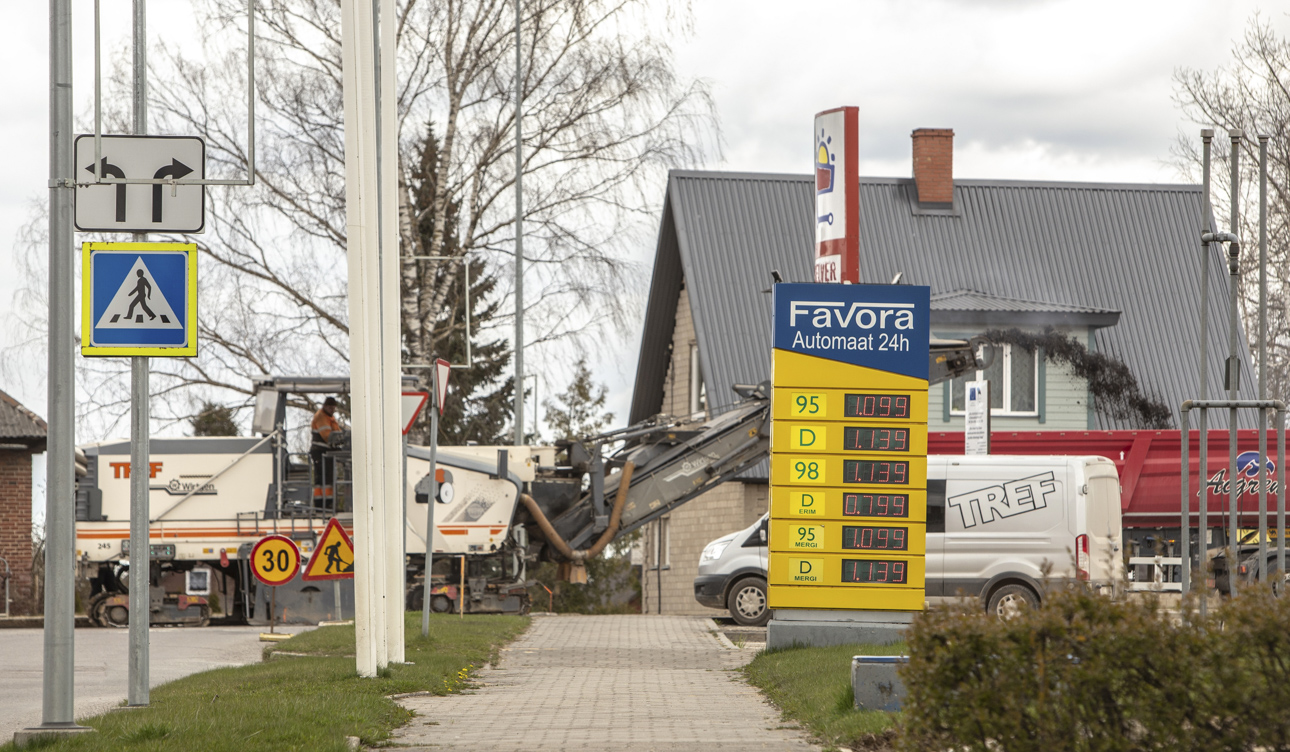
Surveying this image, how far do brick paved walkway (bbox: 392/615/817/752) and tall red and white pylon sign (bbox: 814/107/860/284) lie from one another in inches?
166

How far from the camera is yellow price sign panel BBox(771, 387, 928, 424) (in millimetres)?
14344

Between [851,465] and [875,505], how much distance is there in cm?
45

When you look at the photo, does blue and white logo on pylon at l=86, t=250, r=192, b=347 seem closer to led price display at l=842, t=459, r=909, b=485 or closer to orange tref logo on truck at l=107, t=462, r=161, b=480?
led price display at l=842, t=459, r=909, b=485

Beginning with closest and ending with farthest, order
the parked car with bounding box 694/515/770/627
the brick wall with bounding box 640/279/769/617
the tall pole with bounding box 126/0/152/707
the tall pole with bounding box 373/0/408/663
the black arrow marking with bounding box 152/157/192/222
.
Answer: the black arrow marking with bounding box 152/157/192/222 → the tall pole with bounding box 126/0/152/707 → the tall pole with bounding box 373/0/408/663 → the parked car with bounding box 694/515/770/627 → the brick wall with bounding box 640/279/769/617

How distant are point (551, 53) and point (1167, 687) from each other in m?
24.9

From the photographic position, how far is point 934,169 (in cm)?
3378

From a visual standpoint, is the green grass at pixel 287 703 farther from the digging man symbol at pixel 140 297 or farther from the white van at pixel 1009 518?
the white van at pixel 1009 518

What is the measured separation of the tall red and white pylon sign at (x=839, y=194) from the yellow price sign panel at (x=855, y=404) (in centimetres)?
136

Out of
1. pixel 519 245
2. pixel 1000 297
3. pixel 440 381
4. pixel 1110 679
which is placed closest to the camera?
pixel 1110 679

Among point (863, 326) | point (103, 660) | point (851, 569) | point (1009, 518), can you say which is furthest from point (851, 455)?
point (103, 660)

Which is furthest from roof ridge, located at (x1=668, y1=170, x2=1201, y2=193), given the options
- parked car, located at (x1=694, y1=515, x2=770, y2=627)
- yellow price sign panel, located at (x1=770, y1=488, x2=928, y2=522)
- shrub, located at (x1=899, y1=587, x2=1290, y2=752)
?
shrub, located at (x1=899, y1=587, x2=1290, y2=752)

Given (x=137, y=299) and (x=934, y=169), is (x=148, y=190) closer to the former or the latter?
(x=137, y=299)

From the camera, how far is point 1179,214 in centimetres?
3372

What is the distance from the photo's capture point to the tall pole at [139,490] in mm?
9688
